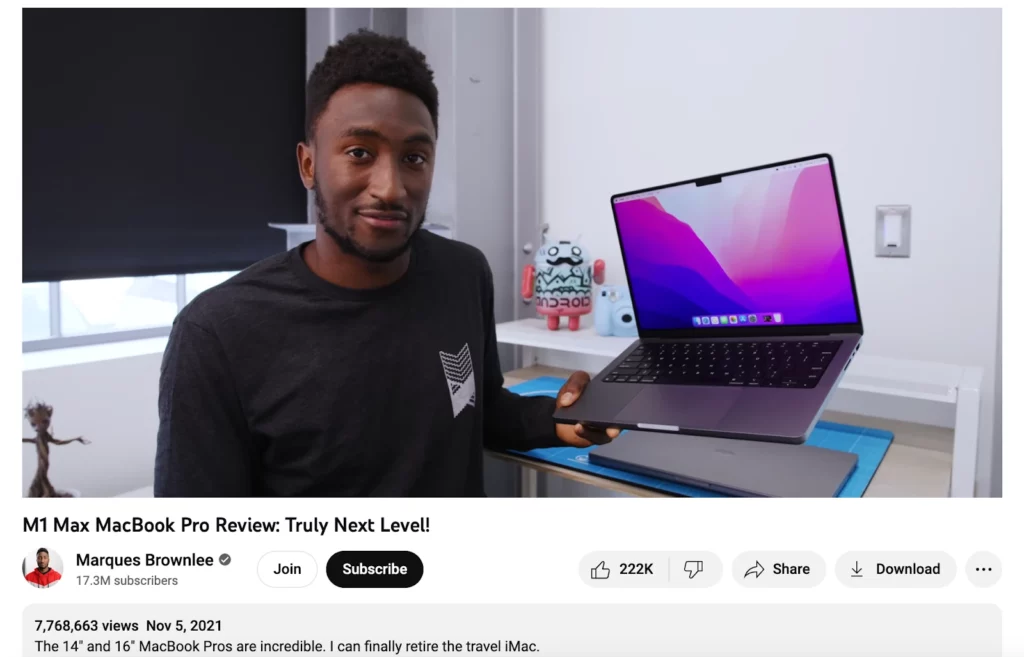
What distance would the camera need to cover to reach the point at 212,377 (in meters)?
0.60

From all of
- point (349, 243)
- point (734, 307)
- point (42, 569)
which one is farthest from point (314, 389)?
point (734, 307)

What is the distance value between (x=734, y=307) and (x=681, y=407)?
22 cm

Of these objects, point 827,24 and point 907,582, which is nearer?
point 907,582

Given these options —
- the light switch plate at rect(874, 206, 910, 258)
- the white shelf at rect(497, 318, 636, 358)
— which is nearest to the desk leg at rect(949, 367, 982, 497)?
the light switch plate at rect(874, 206, 910, 258)

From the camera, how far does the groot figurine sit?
94 cm

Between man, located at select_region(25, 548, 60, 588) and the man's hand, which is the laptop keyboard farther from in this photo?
man, located at select_region(25, 548, 60, 588)

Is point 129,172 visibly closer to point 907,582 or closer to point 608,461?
point 608,461

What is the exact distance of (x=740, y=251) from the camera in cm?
74

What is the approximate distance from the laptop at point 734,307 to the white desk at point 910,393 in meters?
0.14

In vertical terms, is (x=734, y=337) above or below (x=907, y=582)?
above
